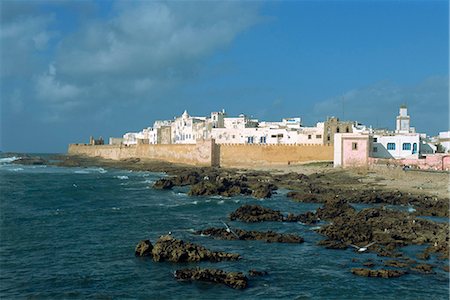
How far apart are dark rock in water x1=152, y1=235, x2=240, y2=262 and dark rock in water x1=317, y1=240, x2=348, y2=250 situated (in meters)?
3.71

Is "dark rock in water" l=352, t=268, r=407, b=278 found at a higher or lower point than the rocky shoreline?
lower

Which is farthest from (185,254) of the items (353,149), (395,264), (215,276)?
(353,149)

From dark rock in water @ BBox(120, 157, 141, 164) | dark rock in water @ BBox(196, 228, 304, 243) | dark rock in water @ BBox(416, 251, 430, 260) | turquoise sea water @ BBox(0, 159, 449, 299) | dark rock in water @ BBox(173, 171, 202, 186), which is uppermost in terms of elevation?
dark rock in water @ BBox(120, 157, 141, 164)

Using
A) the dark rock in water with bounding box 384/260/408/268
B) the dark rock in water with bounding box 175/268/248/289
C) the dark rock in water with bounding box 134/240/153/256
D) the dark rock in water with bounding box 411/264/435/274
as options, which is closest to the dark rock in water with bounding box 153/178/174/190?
the dark rock in water with bounding box 134/240/153/256

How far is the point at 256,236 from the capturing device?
20.2m

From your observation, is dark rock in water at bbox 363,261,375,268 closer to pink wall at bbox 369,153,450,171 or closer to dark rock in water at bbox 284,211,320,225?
dark rock in water at bbox 284,211,320,225

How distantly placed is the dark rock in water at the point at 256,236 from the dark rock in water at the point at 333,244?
37.9 inches

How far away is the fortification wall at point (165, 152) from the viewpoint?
6562cm

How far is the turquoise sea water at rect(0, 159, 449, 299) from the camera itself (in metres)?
13.8

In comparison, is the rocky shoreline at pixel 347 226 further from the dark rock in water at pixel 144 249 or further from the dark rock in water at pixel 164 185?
the dark rock in water at pixel 164 185

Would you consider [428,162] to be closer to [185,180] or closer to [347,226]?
[185,180]

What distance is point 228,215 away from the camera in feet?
86.3

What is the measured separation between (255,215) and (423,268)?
1064 centimetres

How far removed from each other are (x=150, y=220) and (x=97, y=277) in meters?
10.3
